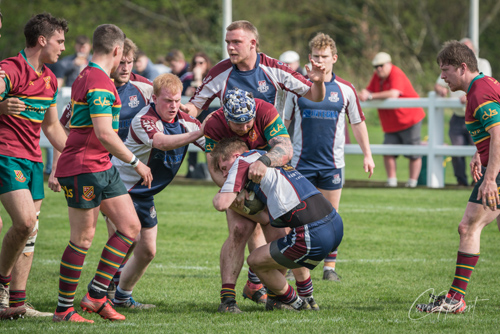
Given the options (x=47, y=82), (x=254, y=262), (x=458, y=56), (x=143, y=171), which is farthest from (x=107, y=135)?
(x=458, y=56)

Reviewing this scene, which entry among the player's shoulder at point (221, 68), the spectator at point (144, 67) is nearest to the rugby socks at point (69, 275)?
the player's shoulder at point (221, 68)

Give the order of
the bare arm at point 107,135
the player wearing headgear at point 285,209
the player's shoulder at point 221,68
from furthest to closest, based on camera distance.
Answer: the player's shoulder at point 221,68 < the player wearing headgear at point 285,209 < the bare arm at point 107,135

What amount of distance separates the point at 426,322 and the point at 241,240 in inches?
63.4

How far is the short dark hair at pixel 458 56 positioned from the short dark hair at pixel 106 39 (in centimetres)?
263

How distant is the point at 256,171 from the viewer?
534 cm

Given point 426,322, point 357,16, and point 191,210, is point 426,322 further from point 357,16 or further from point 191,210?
point 357,16

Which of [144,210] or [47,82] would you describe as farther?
[144,210]

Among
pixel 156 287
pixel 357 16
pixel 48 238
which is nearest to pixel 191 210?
pixel 48 238

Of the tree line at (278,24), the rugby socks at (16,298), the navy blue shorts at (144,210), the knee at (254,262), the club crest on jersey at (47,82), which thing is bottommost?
the rugby socks at (16,298)

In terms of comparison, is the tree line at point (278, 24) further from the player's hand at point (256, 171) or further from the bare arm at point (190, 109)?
the player's hand at point (256, 171)

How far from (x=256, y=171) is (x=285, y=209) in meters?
0.38

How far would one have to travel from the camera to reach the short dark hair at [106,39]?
17.7 ft

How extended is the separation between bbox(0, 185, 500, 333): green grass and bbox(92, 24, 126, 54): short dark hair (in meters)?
2.05

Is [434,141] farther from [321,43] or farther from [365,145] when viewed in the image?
[321,43]
